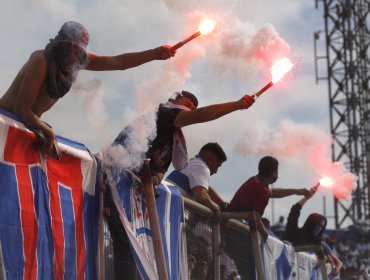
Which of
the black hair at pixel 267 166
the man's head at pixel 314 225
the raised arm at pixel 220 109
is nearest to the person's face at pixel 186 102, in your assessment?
the raised arm at pixel 220 109

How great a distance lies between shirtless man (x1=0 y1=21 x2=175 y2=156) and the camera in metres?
4.73

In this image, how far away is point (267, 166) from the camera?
9.09 metres

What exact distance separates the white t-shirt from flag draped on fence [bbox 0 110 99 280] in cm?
202

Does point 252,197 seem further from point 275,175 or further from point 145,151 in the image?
point 145,151

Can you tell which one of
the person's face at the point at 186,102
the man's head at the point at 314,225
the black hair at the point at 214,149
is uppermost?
the man's head at the point at 314,225

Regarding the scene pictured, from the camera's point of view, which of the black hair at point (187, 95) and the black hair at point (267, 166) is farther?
the black hair at point (267, 166)

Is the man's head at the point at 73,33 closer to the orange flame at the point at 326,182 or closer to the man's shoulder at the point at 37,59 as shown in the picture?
the man's shoulder at the point at 37,59

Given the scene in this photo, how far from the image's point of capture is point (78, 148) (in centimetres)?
532

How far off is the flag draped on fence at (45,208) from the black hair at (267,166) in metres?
3.82

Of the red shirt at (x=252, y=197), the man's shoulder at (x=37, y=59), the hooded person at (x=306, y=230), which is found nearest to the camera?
the man's shoulder at (x=37, y=59)

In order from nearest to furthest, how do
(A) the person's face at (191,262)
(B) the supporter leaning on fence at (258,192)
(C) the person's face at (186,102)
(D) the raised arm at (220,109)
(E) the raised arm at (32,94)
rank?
(E) the raised arm at (32,94) → (D) the raised arm at (220,109) → (C) the person's face at (186,102) → (A) the person's face at (191,262) → (B) the supporter leaning on fence at (258,192)

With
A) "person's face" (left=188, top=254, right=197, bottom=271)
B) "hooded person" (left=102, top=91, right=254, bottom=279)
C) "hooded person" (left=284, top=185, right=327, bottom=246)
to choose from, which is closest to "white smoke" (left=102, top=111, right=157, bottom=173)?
"hooded person" (left=102, top=91, right=254, bottom=279)

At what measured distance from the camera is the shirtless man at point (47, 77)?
15.5 feet

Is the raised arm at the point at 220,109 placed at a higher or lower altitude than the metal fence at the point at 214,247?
higher
